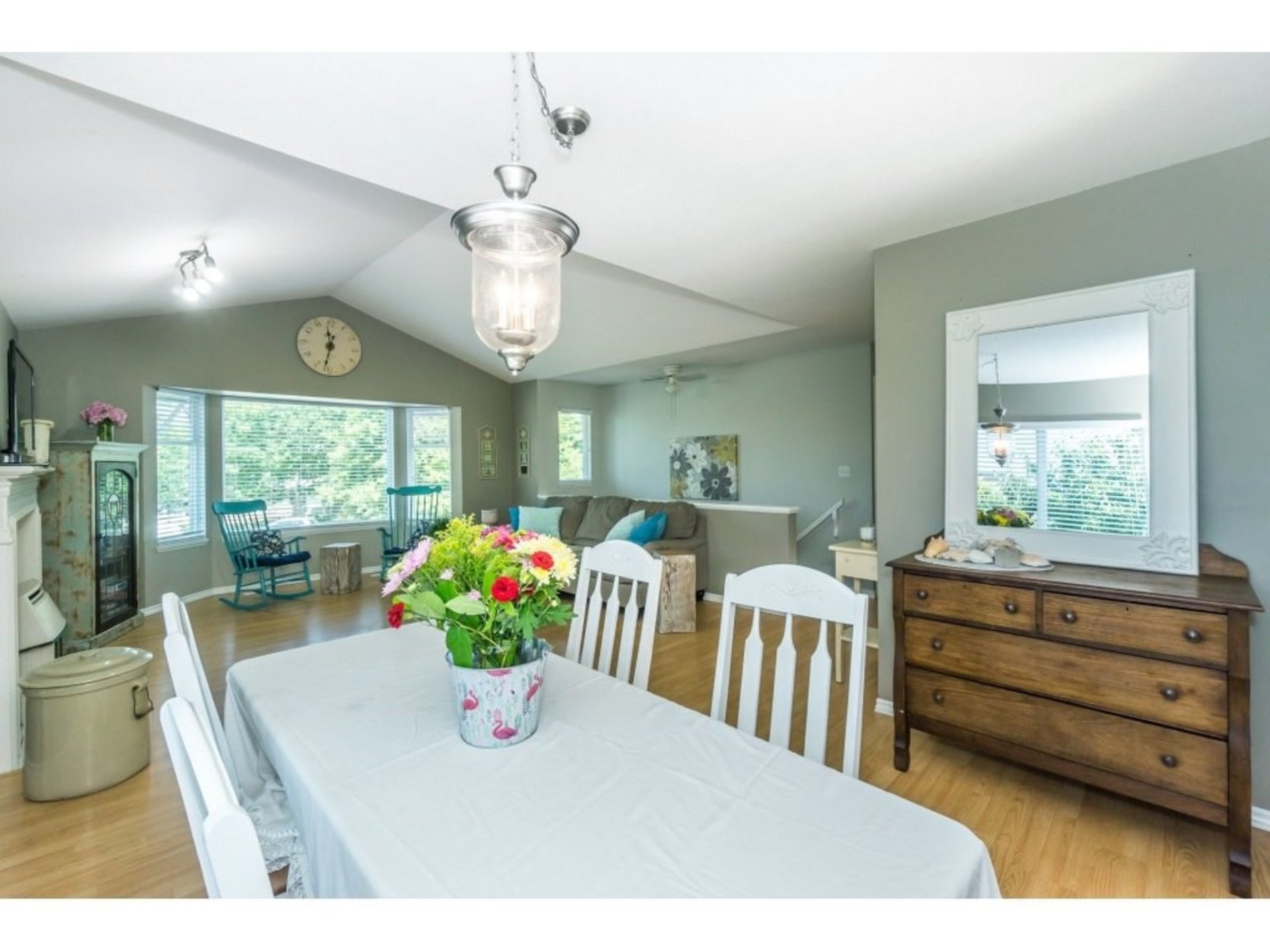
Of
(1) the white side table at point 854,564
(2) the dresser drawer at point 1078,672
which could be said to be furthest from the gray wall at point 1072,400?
(1) the white side table at point 854,564

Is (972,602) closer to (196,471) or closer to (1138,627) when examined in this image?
(1138,627)

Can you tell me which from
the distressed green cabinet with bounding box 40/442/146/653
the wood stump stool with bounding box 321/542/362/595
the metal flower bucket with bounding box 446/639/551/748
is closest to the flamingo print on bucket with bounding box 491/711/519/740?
the metal flower bucket with bounding box 446/639/551/748

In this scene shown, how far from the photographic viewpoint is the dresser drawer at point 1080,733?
1582 mm

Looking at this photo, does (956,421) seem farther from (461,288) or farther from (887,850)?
(461,288)

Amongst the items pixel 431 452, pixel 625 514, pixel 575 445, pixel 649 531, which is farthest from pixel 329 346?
pixel 649 531

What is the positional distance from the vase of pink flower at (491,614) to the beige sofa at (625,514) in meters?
3.17

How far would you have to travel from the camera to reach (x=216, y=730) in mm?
1191

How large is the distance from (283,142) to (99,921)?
6.96 ft

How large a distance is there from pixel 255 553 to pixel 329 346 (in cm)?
212

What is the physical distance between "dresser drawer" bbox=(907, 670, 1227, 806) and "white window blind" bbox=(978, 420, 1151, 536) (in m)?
0.68

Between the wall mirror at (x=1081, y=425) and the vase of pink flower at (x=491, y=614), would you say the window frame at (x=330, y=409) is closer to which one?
the vase of pink flower at (x=491, y=614)

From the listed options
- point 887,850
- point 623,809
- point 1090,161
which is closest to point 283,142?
point 623,809

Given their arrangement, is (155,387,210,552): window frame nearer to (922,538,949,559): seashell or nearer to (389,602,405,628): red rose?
(389,602,405,628): red rose

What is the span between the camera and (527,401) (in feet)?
22.2
